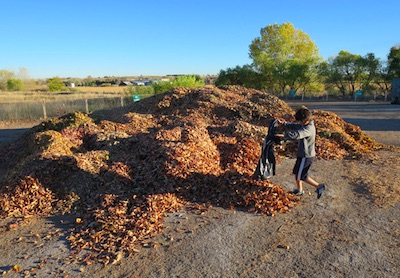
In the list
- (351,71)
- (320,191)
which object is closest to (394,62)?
(351,71)

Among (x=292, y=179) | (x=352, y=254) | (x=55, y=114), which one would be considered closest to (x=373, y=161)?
(x=292, y=179)

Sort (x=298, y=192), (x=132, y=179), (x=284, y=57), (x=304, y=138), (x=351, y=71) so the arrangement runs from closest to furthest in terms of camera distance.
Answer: (x=304, y=138)
(x=298, y=192)
(x=132, y=179)
(x=351, y=71)
(x=284, y=57)

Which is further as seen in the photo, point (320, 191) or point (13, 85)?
point (13, 85)

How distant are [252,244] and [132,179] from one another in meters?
2.56

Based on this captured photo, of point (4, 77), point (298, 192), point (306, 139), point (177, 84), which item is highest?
point (4, 77)

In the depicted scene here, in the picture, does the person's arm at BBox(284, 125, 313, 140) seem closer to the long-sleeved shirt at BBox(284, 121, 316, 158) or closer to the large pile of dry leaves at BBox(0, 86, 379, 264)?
the long-sleeved shirt at BBox(284, 121, 316, 158)

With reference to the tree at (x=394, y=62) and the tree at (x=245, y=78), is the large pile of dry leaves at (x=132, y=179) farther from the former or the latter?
the tree at (x=245, y=78)

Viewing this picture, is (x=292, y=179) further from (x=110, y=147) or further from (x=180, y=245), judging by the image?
(x=110, y=147)

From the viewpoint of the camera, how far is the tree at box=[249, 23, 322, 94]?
3950cm

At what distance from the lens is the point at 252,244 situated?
150 inches

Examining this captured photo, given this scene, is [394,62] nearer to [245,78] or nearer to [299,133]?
[245,78]

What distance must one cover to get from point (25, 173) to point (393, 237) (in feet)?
18.4

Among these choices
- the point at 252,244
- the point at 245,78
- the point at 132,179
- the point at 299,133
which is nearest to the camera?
the point at 252,244

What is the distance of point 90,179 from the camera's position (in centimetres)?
553
